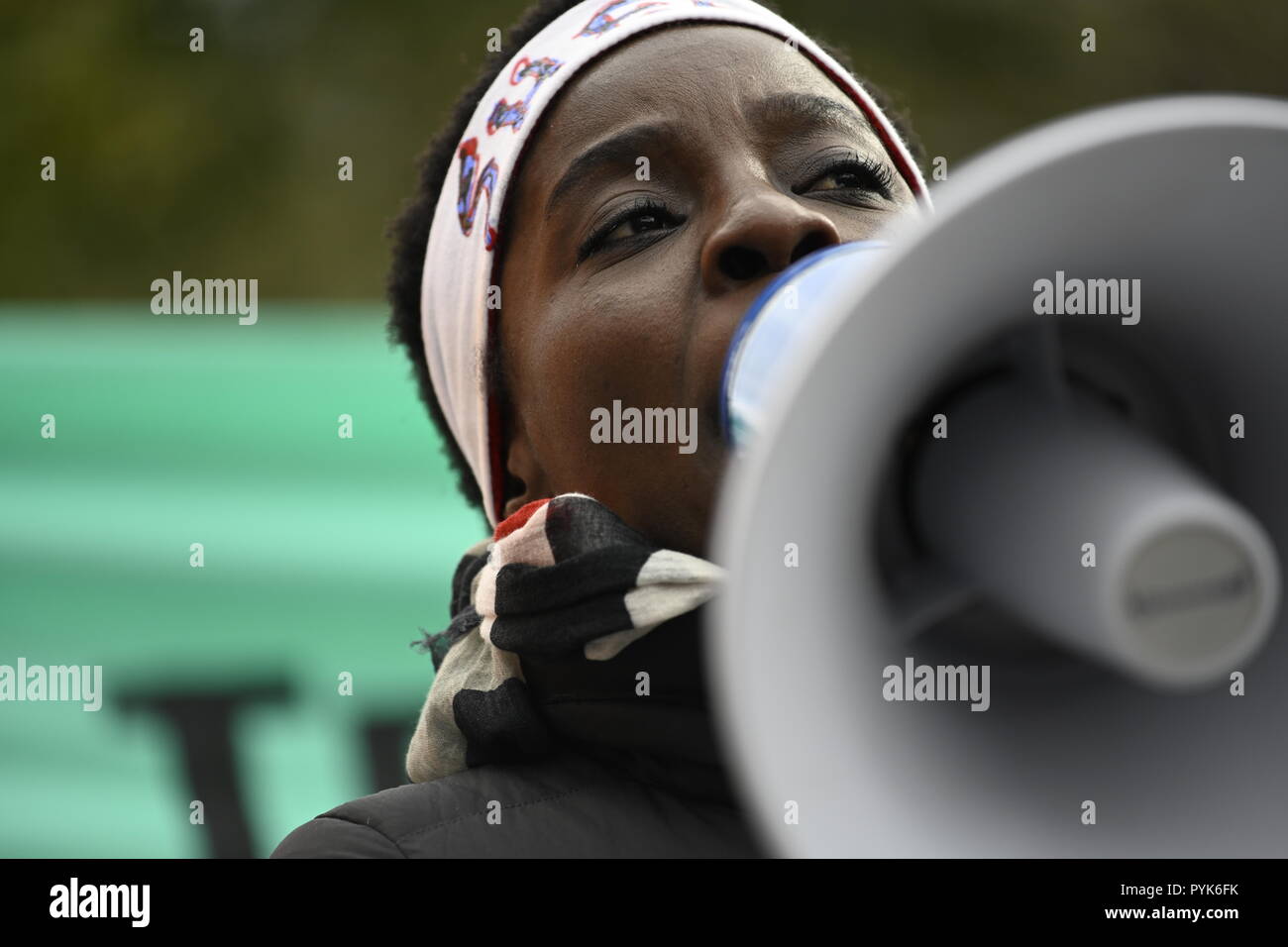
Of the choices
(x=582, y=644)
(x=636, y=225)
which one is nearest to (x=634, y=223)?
(x=636, y=225)

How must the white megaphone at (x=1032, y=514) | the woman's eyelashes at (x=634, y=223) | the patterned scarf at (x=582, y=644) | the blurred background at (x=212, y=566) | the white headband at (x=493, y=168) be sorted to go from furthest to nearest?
1. the blurred background at (x=212, y=566)
2. the white headband at (x=493, y=168)
3. the woman's eyelashes at (x=634, y=223)
4. the patterned scarf at (x=582, y=644)
5. the white megaphone at (x=1032, y=514)

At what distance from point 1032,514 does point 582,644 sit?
1.76 ft

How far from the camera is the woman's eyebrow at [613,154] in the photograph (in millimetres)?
1741

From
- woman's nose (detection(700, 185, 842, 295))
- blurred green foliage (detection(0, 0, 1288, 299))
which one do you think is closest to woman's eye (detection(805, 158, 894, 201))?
woman's nose (detection(700, 185, 842, 295))

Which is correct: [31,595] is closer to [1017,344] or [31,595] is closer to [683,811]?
[683,811]

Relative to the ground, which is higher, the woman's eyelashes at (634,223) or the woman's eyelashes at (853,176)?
the woman's eyelashes at (853,176)

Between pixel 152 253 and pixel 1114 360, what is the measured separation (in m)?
10.5

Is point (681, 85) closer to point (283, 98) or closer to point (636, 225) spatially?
point (636, 225)

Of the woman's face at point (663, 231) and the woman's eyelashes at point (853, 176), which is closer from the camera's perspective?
the woman's face at point (663, 231)

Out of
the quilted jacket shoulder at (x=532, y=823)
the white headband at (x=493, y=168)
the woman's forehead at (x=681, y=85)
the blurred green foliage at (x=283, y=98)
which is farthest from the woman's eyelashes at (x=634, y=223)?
the blurred green foliage at (x=283, y=98)

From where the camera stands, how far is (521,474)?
1.98 meters

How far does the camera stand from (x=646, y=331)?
5.45ft

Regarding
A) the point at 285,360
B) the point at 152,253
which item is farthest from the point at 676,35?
the point at 152,253

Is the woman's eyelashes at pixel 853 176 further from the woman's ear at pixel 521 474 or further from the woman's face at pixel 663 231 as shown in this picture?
the woman's ear at pixel 521 474
